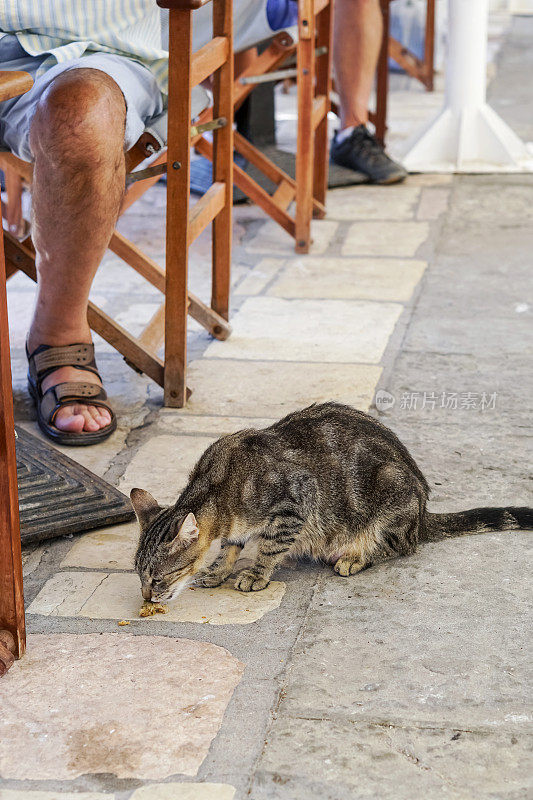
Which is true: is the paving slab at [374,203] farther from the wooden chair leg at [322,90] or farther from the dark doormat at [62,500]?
the dark doormat at [62,500]

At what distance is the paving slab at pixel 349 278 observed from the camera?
380cm

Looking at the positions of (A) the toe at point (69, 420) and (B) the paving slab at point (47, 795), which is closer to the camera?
(B) the paving slab at point (47, 795)

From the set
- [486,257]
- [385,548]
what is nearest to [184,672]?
[385,548]

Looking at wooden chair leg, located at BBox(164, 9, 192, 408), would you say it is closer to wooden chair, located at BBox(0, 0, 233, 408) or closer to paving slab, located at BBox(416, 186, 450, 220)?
wooden chair, located at BBox(0, 0, 233, 408)

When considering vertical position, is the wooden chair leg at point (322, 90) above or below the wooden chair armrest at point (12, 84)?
below

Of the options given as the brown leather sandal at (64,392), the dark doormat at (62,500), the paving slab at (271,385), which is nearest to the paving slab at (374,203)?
the paving slab at (271,385)

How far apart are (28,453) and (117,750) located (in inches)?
42.4

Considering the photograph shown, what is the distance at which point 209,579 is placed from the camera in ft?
6.93

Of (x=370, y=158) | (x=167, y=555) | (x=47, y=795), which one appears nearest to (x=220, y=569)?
(x=167, y=555)

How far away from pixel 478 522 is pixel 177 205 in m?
1.17

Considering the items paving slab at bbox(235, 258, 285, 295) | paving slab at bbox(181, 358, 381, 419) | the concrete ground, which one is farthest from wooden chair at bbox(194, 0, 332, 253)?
paving slab at bbox(181, 358, 381, 419)

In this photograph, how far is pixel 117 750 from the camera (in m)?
1.61

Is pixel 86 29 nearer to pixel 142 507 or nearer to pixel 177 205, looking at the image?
pixel 177 205

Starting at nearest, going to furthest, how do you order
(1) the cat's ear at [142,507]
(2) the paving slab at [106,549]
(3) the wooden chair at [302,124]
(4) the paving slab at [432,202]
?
(1) the cat's ear at [142,507]
(2) the paving slab at [106,549]
(3) the wooden chair at [302,124]
(4) the paving slab at [432,202]
